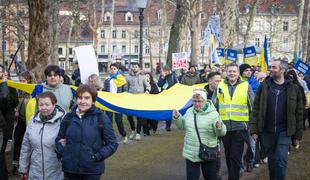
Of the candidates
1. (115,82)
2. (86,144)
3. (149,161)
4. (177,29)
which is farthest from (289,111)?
(177,29)

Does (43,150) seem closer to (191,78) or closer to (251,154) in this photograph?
(251,154)

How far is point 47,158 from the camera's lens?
17.2 ft

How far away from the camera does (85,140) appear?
16.3ft

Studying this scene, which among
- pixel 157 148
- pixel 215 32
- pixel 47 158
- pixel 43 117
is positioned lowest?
pixel 157 148

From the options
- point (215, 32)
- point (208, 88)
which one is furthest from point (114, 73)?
point (215, 32)

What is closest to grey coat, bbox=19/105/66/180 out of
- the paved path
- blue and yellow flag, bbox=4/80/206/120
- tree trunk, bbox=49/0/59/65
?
blue and yellow flag, bbox=4/80/206/120

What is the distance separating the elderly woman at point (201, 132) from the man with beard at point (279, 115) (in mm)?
779

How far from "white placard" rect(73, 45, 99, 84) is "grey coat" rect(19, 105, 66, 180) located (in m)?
2.91

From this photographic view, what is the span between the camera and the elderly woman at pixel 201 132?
20.3ft

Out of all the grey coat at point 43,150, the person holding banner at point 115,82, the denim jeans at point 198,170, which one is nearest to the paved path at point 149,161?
the person holding banner at point 115,82

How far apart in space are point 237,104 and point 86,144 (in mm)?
3005

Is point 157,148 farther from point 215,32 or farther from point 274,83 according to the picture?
point 215,32

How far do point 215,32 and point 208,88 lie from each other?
13.2 meters

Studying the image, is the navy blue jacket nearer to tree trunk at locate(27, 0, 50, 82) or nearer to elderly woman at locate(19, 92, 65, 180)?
elderly woman at locate(19, 92, 65, 180)
